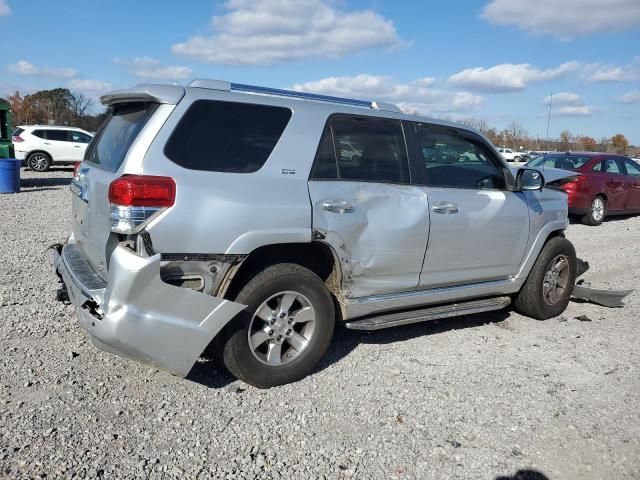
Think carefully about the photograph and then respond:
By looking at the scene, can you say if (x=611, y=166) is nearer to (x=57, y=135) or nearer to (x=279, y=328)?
(x=279, y=328)

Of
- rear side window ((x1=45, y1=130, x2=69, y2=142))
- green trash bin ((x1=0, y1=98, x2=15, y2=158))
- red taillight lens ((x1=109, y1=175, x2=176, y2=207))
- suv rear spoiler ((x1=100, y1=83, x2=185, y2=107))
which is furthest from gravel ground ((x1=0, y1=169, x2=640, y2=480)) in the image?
rear side window ((x1=45, y1=130, x2=69, y2=142))

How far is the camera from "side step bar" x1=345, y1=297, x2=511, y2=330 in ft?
14.0

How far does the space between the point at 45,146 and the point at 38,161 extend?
620mm

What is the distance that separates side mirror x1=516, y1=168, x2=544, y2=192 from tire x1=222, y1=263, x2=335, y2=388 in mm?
2363

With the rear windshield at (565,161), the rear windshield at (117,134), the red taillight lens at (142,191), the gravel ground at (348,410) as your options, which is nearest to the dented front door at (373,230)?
the gravel ground at (348,410)

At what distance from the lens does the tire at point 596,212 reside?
13.2 meters

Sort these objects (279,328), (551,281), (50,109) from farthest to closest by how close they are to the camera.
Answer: (50,109) → (551,281) → (279,328)

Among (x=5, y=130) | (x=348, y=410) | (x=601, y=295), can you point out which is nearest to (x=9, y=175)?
(x=5, y=130)

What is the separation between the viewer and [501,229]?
507 cm

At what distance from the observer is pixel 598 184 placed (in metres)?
13.1

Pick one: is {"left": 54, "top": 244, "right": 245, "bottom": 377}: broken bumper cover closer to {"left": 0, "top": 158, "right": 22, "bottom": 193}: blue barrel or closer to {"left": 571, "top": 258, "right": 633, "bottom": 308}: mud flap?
{"left": 571, "top": 258, "right": 633, "bottom": 308}: mud flap

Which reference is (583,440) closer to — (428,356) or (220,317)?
(428,356)

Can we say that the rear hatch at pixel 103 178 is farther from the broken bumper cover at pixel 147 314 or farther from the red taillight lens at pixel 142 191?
the broken bumper cover at pixel 147 314

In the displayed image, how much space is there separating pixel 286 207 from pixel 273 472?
161 centimetres
